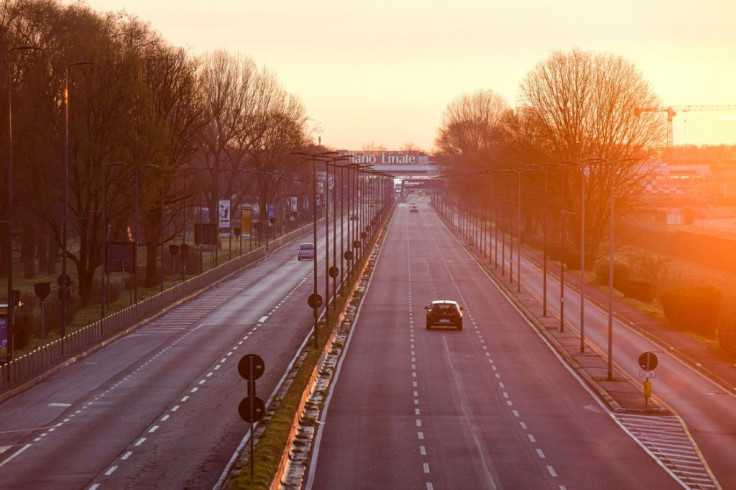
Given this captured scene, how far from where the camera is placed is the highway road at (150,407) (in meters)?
34.0

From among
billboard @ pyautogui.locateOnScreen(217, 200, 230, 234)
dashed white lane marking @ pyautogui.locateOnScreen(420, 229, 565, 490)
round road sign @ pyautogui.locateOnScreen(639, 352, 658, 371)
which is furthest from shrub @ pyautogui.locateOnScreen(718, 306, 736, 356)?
billboard @ pyautogui.locateOnScreen(217, 200, 230, 234)

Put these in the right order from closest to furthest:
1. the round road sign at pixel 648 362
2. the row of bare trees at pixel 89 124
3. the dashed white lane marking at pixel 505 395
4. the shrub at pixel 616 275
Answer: the dashed white lane marking at pixel 505 395
the round road sign at pixel 648 362
the row of bare trees at pixel 89 124
the shrub at pixel 616 275

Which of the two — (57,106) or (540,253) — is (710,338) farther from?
(540,253)

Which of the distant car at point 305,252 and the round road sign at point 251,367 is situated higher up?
the round road sign at point 251,367

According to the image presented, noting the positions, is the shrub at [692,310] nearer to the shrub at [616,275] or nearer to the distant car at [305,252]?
the shrub at [616,275]

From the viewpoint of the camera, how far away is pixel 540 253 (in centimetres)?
13875

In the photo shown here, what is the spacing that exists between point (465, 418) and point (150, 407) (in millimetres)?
11528

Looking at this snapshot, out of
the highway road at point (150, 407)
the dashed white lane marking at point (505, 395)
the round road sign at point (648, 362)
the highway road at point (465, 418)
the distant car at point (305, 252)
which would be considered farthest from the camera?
the distant car at point (305, 252)

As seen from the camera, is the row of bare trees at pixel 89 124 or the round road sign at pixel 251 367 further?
the row of bare trees at pixel 89 124

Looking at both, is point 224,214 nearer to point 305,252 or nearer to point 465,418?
point 305,252

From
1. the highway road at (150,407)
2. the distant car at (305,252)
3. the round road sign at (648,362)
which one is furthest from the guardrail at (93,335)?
the round road sign at (648,362)

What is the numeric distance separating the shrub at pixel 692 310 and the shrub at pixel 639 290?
59.9 ft

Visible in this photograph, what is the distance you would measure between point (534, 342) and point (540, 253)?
73.8 m

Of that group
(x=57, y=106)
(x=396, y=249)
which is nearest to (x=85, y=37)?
(x=57, y=106)
